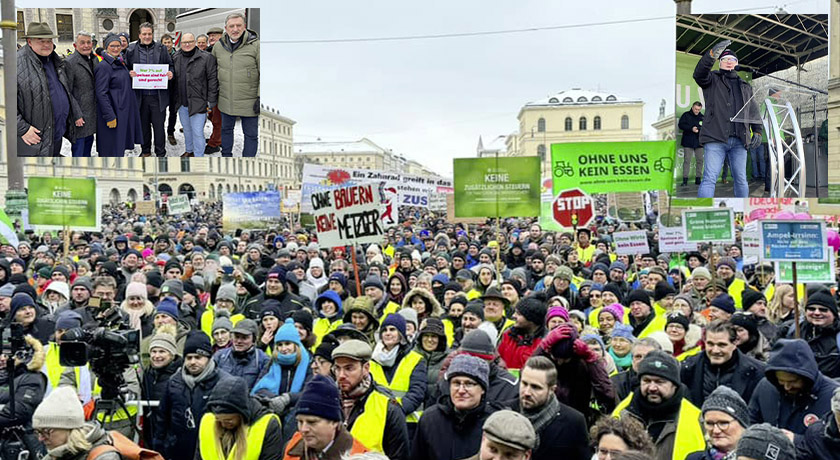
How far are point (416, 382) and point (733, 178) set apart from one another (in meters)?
7.20

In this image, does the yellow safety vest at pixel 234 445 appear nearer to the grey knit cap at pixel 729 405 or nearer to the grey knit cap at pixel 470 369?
the grey knit cap at pixel 470 369

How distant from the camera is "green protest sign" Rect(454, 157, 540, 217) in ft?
38.9

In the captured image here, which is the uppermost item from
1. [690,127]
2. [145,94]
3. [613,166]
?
[145,94]

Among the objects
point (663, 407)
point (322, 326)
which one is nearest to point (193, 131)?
point (322, 326)

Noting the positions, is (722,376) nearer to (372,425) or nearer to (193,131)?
(372,425)

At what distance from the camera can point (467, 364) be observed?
396 centimetres

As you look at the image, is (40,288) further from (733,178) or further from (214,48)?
(733,178)

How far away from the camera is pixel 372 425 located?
13.9ft

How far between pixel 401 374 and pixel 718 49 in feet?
25.5

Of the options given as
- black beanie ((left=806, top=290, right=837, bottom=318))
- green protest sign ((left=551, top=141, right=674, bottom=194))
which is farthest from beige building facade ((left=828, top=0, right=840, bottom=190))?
black beanie ((left=806, top=290, right=837, bottom=318))

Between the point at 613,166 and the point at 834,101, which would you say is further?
the point at 834,101

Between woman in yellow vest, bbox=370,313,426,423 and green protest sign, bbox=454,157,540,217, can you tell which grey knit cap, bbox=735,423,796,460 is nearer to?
woman in yellow vest, bbox=370,313,426,423

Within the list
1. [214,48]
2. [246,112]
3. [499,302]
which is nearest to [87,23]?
[214,48]

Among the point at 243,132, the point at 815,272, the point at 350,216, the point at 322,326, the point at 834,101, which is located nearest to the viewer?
the point at 322,326
